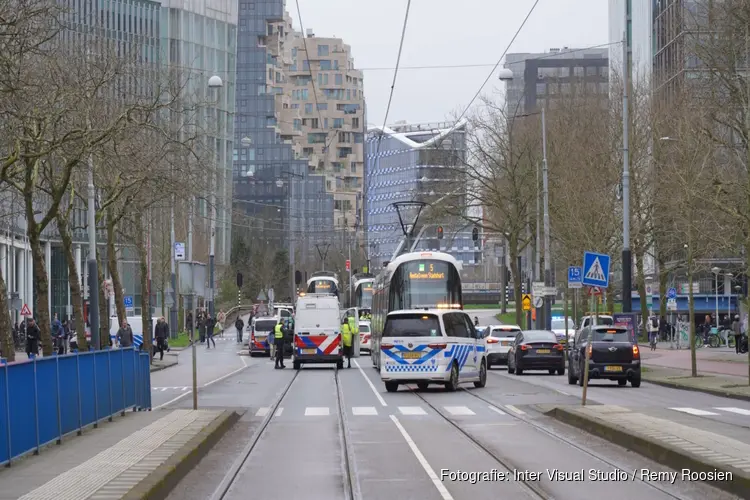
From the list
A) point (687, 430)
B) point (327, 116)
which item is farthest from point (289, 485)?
point (327, 116)

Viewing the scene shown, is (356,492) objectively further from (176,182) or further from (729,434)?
(176,182)

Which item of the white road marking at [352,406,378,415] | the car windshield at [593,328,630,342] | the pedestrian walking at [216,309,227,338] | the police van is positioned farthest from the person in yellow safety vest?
the pedestrian walking at [216,309,227,338]

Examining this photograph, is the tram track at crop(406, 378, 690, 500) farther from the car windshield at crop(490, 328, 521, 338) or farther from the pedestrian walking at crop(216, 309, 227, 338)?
the pedestrian walking at crop(216, 309, 227, 338)

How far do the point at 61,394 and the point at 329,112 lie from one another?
175 metres

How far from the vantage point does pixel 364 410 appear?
25375mm

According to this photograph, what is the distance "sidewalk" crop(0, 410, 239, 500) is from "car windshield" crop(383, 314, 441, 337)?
10.6 metres

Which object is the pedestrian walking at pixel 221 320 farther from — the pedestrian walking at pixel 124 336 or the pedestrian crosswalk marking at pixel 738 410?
the pedestrian crosswalk marking at pixel 738 410

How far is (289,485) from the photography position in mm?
13570

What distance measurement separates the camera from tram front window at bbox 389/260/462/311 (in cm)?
4006

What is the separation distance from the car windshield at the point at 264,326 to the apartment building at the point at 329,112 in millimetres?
119777

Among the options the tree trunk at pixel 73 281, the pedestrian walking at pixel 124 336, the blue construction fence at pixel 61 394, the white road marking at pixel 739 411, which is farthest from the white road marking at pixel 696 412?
the pedestrian walking at pixel 124 336

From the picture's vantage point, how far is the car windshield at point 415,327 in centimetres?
3069

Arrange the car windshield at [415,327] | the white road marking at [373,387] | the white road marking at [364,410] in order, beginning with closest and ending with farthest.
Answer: the white road marking at [364,410] → the white road marking at [373,387] → the car windshield at [415,327]

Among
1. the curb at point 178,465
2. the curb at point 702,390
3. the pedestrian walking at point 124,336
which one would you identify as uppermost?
the pedestrian walking at point 124,336
